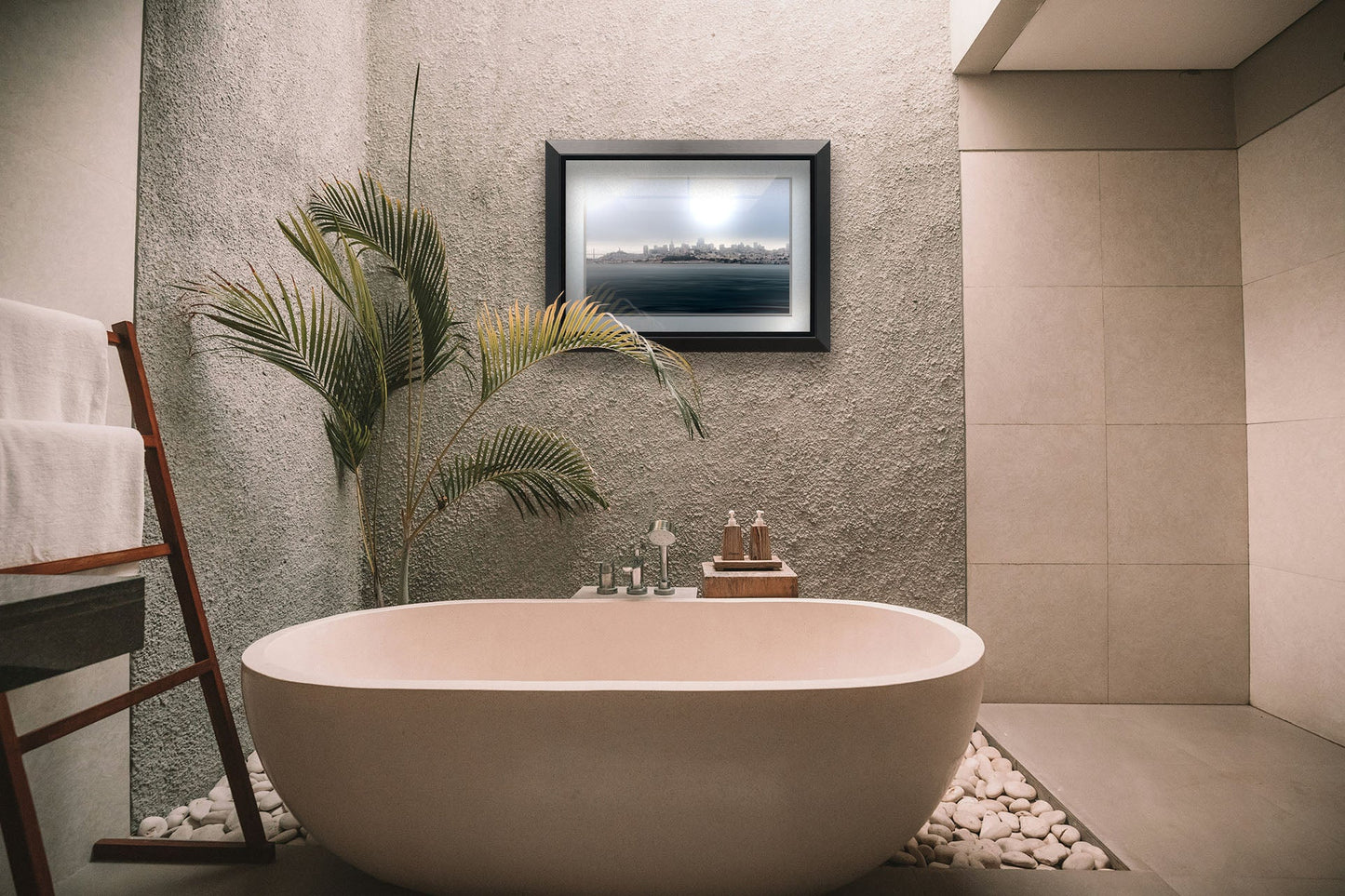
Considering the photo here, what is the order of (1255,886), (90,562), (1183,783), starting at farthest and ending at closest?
(1183,783) < (1255,886) < (90,562)

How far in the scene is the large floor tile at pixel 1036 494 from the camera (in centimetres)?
233

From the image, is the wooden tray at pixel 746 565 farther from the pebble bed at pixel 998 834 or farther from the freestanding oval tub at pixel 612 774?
the freestanding oval tub at pixel 612 774

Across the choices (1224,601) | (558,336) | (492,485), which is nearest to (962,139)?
(558,336)

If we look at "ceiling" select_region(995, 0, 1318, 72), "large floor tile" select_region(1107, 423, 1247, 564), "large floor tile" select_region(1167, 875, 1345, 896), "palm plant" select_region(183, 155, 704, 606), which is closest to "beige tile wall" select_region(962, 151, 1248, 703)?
"large floor tile" select_region(1107, 423, 1247, 564)

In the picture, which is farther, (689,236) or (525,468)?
(689,236)

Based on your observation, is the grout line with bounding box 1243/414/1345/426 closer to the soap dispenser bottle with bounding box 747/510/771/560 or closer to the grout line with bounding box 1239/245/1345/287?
the grout line with bounding box 1239/245/1345/287

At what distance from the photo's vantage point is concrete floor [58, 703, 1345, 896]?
1277 mm

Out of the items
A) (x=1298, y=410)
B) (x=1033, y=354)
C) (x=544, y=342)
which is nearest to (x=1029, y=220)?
(x=1033, y=354)

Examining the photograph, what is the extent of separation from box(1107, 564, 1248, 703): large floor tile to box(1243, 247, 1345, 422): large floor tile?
0.57 meters

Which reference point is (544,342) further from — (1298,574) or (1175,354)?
(1298,574)

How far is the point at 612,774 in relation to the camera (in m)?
1.04

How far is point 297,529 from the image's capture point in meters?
2.00

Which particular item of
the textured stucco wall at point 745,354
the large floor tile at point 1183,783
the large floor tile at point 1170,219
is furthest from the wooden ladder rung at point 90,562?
the large floor tile at point 1170,219

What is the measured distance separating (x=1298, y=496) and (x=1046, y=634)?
82cm
